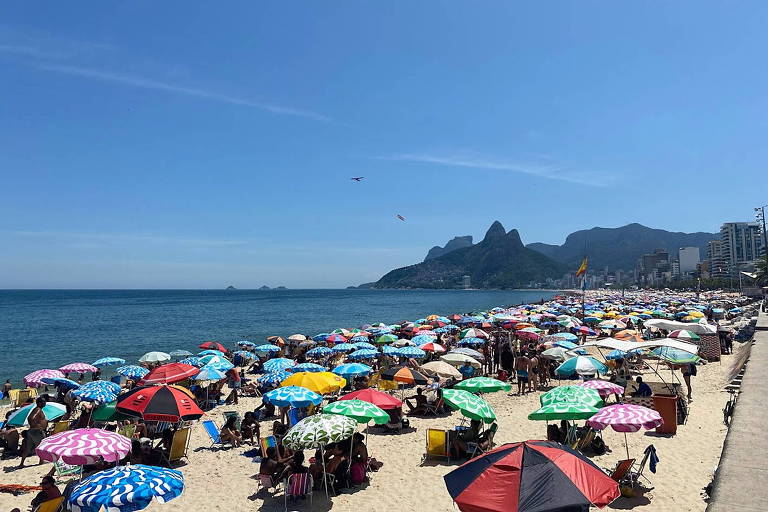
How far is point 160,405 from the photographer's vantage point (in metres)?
8.68

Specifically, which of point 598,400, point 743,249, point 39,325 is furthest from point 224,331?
point 743,249

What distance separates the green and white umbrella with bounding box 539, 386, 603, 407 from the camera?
324 inches

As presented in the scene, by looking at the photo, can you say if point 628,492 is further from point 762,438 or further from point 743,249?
point 743,249

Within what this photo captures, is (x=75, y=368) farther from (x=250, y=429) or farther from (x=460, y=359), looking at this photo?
(x=460, y=359)

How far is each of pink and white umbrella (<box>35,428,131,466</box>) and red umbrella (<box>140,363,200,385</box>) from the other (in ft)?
17.9

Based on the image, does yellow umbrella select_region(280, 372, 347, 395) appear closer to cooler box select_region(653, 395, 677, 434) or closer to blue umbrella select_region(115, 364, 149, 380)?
cooler box select_region(653, 395, 677, 434)

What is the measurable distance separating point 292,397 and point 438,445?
2.94 metres

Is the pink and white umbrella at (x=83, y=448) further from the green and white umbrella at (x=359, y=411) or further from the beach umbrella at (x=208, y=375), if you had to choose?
the beach umbrella at (x=208, y=375)

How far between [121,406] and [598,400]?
8.64 m

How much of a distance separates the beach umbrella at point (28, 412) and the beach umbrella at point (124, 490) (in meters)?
7.35

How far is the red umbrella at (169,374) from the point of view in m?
12.0

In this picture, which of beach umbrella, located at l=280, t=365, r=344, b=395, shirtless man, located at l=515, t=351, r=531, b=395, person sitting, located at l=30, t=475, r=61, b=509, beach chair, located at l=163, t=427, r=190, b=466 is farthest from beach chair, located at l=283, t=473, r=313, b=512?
shirtless man, located at l=515, t=351, r=531, b=395

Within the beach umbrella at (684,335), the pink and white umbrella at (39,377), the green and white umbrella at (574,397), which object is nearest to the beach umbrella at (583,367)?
the green and white umbrella at (574,397)

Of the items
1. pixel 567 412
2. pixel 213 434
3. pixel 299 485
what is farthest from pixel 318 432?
pixel 213 434
